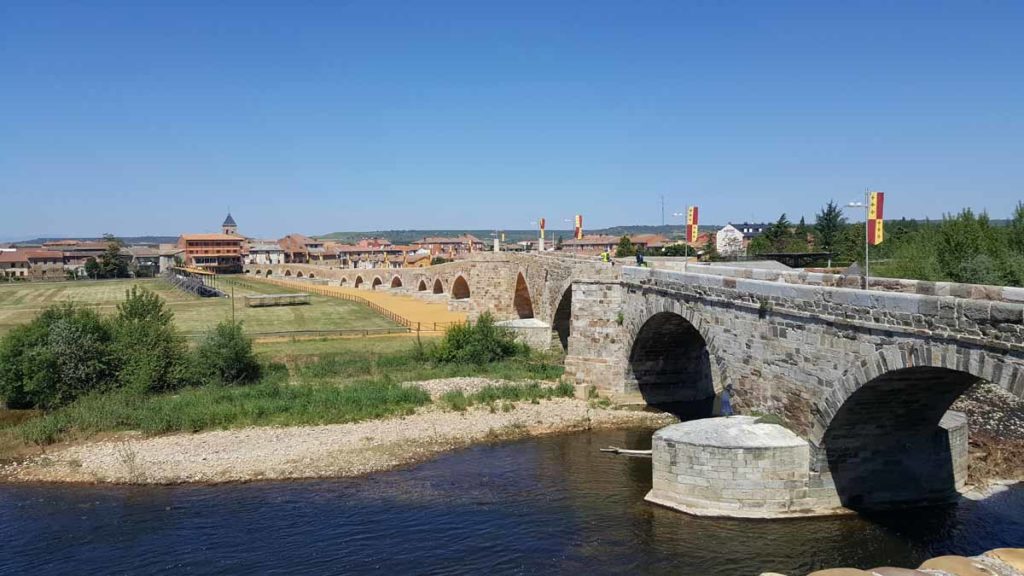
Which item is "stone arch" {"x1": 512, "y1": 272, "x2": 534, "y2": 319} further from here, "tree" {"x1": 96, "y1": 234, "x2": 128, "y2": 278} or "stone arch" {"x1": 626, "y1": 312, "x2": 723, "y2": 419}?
"tree" {"x1": 96, "y1": 234, "x2": 128, "y2": 278}

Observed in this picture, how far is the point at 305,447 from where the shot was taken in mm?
27078

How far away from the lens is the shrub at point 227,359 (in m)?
36.2

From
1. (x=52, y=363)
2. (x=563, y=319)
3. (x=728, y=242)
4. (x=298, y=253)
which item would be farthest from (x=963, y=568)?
(x=298, y=253)

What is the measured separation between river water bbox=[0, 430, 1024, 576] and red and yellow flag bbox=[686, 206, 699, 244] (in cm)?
1441

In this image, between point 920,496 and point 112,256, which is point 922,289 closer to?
point 920,496

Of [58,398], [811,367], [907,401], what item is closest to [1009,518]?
[907,401]

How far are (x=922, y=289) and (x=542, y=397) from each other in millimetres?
19265

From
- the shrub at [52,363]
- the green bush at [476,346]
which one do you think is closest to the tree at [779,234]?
the green bush at [476,346]

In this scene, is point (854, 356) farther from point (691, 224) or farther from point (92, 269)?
point (92, 269)

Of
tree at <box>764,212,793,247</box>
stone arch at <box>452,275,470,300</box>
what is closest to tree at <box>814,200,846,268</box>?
tree at <box>764,212,793,247</box>

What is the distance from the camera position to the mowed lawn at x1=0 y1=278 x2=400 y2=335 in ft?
188

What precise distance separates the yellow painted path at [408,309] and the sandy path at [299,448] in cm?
1687

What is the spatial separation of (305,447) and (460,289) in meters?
46.3

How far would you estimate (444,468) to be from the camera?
25.4m
